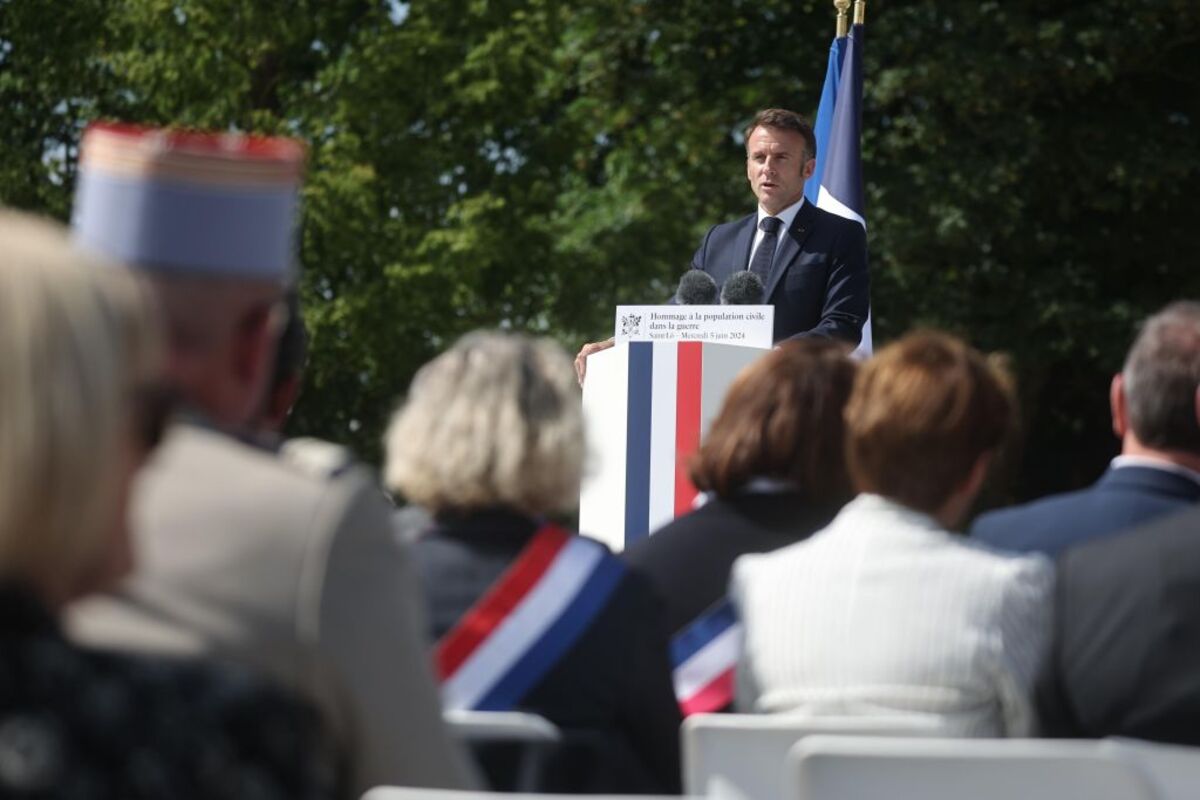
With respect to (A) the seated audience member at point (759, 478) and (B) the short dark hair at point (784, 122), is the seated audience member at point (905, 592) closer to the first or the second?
(A) the seated audience member at point (759, 478)

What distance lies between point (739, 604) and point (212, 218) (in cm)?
120

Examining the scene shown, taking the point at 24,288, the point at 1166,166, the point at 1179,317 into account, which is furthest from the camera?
the point at 1166,166

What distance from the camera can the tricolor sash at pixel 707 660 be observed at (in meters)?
3.47

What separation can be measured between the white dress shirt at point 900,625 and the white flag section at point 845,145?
675cm

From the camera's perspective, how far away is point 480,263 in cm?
1908

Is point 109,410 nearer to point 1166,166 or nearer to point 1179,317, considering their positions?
point 1179,317

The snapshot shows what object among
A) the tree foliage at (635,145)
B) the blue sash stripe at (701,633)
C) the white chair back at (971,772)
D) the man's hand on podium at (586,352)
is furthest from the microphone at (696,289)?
the tree foliage at (635,145)

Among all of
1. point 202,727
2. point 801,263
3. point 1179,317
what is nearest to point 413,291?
point 801,263

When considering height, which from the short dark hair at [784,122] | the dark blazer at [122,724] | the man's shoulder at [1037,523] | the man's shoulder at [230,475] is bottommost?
the man's shoulder at [1037,523]

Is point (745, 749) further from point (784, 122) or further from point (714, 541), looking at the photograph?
point (784, 122)

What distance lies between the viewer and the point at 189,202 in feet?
8.64

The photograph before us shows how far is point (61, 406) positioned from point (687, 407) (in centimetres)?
534

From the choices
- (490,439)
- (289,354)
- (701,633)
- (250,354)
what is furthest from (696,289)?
(250,354)

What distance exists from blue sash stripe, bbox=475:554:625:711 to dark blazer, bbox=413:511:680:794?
0.01 metres
